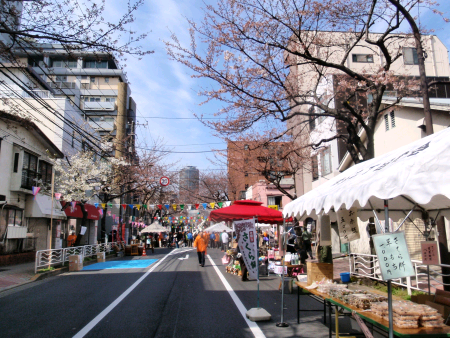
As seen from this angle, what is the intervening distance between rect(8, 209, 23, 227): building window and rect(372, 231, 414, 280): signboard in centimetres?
2181

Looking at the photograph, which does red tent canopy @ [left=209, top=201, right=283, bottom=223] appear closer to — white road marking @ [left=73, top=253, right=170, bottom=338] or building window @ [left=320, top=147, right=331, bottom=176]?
white road marking @ [left=73, top=253, right=170, bottom=338]

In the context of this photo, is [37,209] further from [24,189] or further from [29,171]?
[29,171]

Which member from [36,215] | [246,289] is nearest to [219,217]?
[246,289]

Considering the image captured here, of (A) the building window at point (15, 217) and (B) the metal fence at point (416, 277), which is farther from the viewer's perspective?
(A) the building window at point (15, 217)

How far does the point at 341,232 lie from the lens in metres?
Result: 7.46

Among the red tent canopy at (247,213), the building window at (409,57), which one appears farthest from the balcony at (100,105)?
the red tent canopy at (247,213)

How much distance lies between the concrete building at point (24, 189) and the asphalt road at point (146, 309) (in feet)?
28.3

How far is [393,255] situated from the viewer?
13.8 feet

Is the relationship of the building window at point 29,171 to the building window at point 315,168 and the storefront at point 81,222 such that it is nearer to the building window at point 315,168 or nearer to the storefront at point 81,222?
the storefront at point 81,222

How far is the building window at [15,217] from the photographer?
20781 millimetres

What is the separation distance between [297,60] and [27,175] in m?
18.4

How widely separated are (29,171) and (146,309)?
18.2 m

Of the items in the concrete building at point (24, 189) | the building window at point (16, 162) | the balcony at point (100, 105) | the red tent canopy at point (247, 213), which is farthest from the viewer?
the balcony at point (100, 105)

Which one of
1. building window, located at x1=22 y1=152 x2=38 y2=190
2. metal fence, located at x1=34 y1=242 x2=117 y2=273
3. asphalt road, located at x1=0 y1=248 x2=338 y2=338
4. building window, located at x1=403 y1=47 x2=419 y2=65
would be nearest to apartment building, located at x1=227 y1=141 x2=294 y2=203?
asphalt road, located at x1=0 y1=248 x2=338 y2=338
